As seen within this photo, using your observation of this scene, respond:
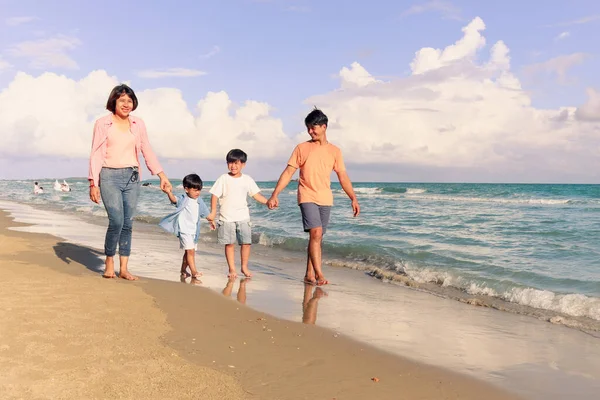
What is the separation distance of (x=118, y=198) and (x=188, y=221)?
4.48ft

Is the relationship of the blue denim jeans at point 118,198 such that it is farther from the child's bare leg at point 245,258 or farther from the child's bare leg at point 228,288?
the child's bare leg at point 245,258

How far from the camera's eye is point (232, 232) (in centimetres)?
675

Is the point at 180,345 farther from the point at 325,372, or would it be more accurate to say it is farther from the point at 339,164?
the point at 339,164

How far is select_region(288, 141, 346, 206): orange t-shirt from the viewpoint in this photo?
20.6 ft

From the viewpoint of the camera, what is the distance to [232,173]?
6660 millimetres

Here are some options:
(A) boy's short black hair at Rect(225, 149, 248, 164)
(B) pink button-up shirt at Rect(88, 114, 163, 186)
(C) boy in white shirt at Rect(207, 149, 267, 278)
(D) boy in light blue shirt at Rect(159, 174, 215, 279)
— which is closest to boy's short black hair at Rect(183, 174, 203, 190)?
(D) boy in light blue shirt at Rect(159, 174, 215, 279)

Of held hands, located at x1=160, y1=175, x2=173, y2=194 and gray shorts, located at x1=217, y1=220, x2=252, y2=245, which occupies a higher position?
held hands, located at x1=160, y1=175, x2=173, y2=194

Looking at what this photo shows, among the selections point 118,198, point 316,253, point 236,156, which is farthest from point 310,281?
point 118,198

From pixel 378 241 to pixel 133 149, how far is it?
6787 mm

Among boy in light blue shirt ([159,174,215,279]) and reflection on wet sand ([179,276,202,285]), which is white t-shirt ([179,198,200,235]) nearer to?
boy in light blue shirt ([159,174,215,279])

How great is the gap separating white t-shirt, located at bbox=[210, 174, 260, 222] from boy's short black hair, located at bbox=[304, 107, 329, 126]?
1.10 m

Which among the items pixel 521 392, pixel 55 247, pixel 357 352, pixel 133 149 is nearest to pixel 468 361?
pixel 521 392

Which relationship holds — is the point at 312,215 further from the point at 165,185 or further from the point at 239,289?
the point at 165,185

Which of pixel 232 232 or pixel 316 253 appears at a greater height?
pixel 232 232
